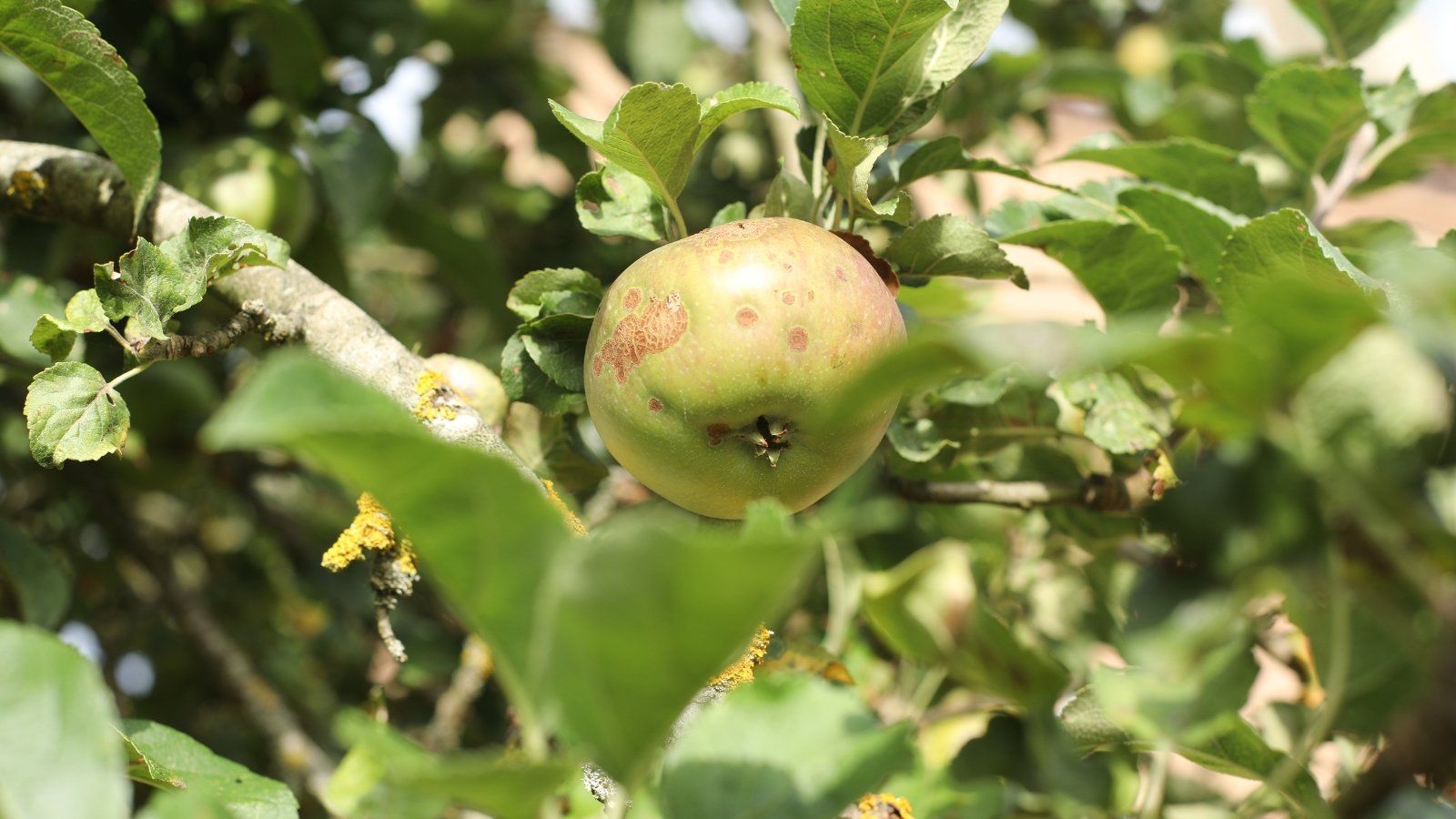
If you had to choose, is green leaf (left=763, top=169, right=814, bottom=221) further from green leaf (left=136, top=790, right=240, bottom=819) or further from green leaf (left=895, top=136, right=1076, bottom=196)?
green leaf (left=136, top=790, right=240, bottom=819)

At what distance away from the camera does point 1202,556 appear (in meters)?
0.48

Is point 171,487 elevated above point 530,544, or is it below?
below

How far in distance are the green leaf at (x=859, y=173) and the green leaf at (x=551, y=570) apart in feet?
1.31

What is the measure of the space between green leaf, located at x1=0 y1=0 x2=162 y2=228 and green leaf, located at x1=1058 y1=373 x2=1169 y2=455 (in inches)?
30.8

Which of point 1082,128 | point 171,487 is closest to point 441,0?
point 171,487

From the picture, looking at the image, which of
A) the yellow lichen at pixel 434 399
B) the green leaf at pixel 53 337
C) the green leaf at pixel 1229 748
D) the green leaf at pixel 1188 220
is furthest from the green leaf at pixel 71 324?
the green leaf at pixel 1188 220

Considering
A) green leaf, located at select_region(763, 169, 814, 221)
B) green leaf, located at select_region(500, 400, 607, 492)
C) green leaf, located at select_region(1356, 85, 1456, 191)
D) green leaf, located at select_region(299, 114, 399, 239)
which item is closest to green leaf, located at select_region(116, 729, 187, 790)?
green leaf, located at select_region(500, 400, 607, 492)

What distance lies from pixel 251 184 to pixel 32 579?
0.49m

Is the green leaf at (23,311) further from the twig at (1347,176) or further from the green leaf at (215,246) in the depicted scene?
the twig at (1347,176)

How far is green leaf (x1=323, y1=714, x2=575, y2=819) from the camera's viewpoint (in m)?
0.42

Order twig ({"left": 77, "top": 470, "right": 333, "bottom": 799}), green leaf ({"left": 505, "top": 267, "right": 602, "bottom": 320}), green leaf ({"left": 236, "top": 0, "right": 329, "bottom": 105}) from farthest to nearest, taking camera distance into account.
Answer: twig ({"left": 77, "top": 470, "right": 333, "bottom": 799}) → green leaf ({"left": 236, "top": 0, "right": 329, "bottom": 105}) → green leaf ({"left": 505, "top": 267, "right": 602, "bottom": 320})

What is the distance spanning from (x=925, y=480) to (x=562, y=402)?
0.40 m

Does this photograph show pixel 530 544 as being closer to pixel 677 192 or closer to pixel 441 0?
pixel 677 192

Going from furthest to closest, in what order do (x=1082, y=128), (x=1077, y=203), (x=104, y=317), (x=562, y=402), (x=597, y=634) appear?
(x=1082, y=128) → (x=1077, y=203) → (x=562, y=402) → (x=104, y=317) → (x=597, y=634)
